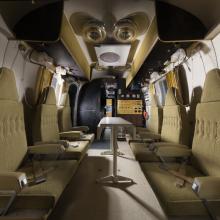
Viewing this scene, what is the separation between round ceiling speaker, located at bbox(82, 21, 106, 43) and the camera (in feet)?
8.68

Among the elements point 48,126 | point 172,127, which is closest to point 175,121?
point 172,127

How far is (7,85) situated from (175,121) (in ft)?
7.00

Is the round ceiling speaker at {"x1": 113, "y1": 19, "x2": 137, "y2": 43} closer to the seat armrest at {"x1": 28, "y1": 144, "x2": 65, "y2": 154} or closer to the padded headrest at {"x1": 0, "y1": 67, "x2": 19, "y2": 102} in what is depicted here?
the padded headrest at {"x1": 0, "y1": 67, "x2": 19, "y2": 102}

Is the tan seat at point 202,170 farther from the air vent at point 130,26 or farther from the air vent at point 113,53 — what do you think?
the air vent at point 113,53

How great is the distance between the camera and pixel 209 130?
175 centimetres

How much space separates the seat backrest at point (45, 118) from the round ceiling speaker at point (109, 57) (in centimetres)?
143

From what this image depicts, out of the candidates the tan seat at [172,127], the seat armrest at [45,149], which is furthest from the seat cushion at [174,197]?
the seat armrest at [45,149]

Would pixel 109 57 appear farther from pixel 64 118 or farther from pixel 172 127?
pixel 172 127

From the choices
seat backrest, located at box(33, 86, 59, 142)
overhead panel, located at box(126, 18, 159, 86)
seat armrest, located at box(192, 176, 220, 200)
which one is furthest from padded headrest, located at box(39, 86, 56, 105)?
seat armrest, located at box(192, 176, 220, 200)

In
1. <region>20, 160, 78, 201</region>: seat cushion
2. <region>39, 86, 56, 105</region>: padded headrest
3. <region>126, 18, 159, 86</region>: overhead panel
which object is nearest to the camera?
<region>20, 160, 78, 201</region>: seat cushion

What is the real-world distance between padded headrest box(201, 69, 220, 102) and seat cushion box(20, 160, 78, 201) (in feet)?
4.80

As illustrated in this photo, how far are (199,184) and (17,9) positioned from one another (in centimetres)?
221

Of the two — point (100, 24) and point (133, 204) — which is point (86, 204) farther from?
point (100, 24)

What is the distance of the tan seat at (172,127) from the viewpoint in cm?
243
